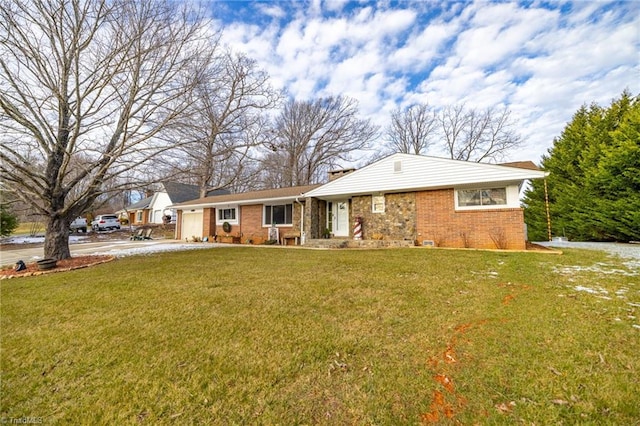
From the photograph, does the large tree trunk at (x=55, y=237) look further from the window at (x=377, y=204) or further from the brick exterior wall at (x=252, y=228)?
the window at (x=377, y=204)

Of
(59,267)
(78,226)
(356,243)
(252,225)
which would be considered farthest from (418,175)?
(78,226)

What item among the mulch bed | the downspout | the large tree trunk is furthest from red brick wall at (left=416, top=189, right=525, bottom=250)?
the large tree trunk

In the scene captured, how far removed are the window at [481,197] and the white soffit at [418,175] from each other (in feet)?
1.86

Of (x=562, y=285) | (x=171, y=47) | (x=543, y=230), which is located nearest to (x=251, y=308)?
(x=562, y=285)

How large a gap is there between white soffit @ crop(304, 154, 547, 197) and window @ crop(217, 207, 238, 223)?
574 centimetres

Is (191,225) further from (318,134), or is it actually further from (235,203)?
(318,134)

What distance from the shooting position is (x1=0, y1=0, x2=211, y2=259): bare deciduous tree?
22.5 ft

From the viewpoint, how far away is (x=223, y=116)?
30.9 feet

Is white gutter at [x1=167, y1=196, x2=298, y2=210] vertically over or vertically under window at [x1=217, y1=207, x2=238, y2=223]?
over

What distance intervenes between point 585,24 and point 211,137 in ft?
42.4

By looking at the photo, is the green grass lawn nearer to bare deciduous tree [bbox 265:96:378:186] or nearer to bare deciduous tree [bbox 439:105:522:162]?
bare deciduous tree [bbox 265:96:378:186]

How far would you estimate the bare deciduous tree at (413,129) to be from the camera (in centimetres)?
2741

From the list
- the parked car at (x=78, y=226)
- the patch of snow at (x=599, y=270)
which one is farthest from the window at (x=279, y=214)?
the parked car at (x=78, y=226)

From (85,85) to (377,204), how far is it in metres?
11.1
